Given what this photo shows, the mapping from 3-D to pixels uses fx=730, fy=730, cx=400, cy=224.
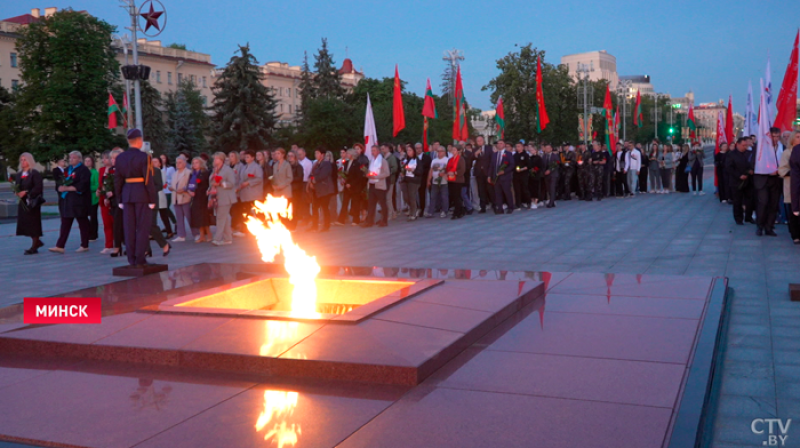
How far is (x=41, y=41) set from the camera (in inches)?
2114

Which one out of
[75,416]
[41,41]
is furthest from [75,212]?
[41,41]

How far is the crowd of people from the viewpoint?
13.2 m

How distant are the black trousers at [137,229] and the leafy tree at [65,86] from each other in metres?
45.5

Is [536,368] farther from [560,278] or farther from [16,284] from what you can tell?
[16,284]

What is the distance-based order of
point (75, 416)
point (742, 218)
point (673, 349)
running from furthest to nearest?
1. point (742, 218)
2. point (673, 349)
3. point (75, 416)

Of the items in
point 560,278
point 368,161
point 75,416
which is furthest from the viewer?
point 368,161

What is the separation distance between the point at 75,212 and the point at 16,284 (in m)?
3.51

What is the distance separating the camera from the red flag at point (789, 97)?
1083 cm

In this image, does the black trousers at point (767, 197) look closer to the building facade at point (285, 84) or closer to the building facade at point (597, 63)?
the building facade at point (285, 84)

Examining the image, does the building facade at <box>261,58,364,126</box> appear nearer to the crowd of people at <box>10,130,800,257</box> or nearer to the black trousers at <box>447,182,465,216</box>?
the crowd of people at <box>10,130,800,257</box>

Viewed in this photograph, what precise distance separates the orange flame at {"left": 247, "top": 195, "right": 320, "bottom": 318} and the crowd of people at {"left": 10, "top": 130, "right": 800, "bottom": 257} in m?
0.38
